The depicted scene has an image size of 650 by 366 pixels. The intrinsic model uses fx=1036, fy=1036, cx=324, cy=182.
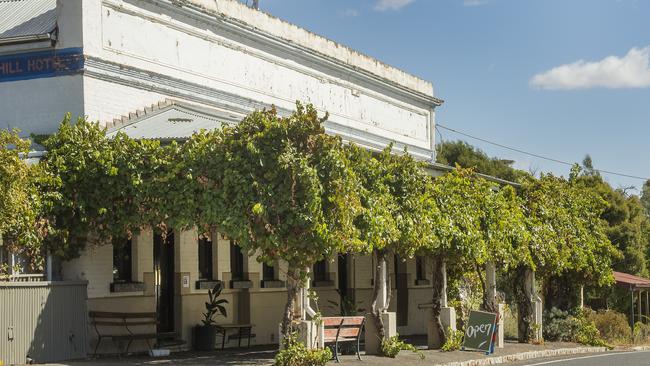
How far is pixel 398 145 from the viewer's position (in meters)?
35.3

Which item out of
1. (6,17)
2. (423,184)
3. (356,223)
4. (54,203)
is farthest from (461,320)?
(6,17)

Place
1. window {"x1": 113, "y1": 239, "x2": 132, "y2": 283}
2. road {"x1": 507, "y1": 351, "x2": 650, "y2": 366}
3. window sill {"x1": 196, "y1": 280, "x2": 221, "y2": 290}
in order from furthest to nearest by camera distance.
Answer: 1. window sill {"x1": 196, "y1": 280, "x2": 221, "y2": 290}
2. road {"x1": 507, "y1": 351, "x2": 650, "y2": 366}
3. window {"x1": 113, "y1": 239, "x2": 132, "y2": 283}

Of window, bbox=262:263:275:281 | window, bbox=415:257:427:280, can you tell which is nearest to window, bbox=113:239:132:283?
window, bbox=262:263:275:281

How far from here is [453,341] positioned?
23.7 metres

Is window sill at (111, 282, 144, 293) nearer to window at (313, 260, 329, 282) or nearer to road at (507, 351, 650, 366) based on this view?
window at (313, 260, 329, 282)

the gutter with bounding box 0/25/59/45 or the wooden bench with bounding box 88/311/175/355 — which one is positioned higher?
the gutter with bounding box 0/25/59/45

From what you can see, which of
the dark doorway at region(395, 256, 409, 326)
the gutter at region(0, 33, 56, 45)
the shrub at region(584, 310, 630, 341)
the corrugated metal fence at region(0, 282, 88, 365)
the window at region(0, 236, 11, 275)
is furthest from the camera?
the shrub at region(584, 310, 630, 341)

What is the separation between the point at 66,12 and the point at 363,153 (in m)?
7.16

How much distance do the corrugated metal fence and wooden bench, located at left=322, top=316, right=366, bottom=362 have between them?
182 inches

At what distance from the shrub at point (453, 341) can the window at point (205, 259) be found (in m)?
5.62

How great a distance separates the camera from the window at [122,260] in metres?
21.1

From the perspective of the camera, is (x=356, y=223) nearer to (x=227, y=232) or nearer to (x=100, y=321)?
(x=227, y=232)

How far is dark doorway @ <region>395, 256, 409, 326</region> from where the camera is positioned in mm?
31469

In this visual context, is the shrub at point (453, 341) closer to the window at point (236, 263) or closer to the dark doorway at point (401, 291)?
the window at point (236, 263)
